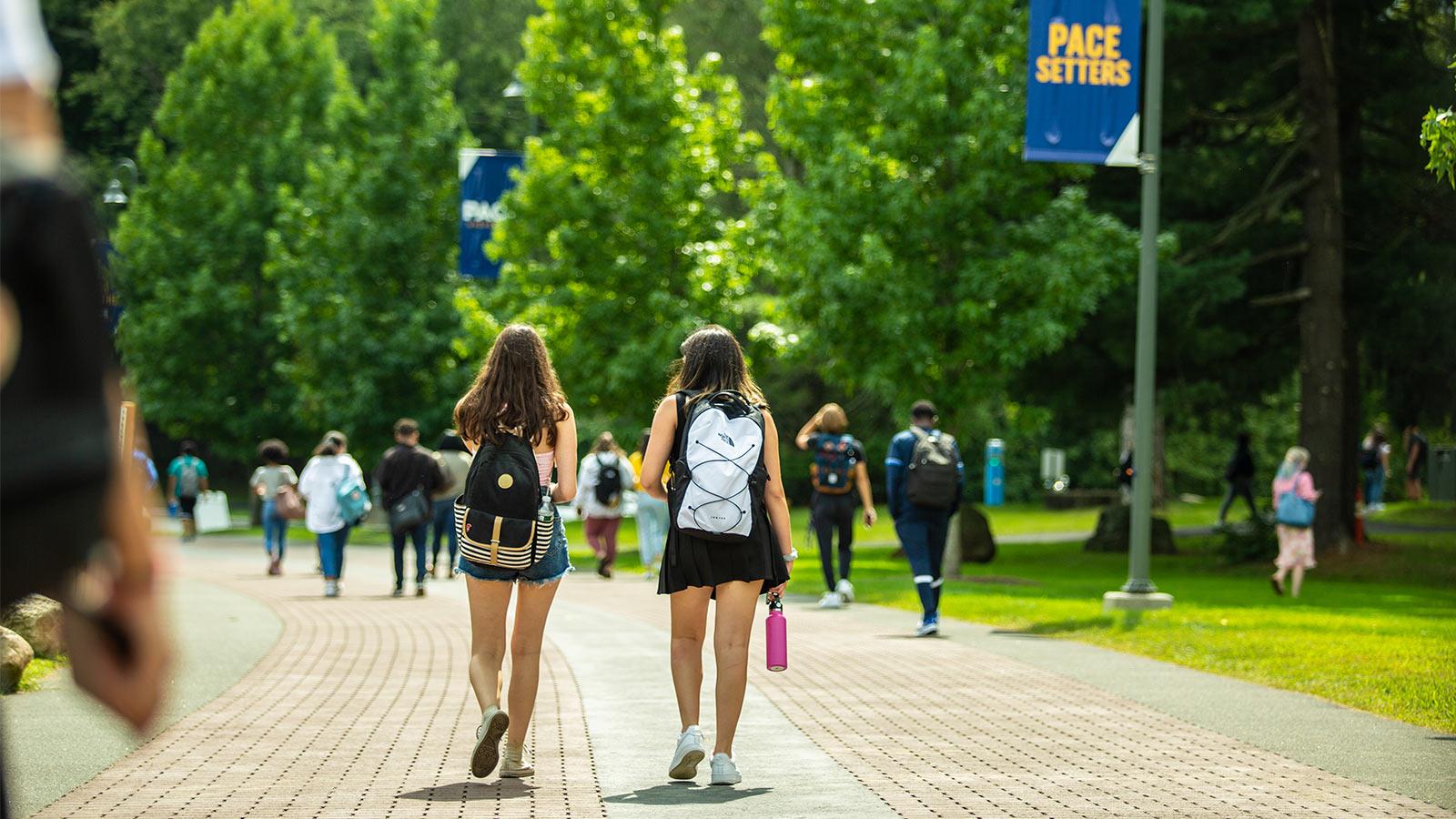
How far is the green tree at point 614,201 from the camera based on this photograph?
2966cm

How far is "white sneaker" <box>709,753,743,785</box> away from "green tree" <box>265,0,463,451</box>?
33510 millimetres

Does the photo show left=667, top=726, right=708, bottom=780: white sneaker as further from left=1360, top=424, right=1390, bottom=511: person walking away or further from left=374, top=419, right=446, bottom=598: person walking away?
left=1360, top=424, right=1390, bottom=511: person walking away

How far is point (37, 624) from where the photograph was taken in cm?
1145

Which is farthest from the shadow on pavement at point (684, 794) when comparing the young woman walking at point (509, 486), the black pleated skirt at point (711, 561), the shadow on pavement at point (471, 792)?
the black pleated skirt at point (711, 561)

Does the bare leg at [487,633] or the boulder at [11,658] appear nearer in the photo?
the bare leg at [487,633]

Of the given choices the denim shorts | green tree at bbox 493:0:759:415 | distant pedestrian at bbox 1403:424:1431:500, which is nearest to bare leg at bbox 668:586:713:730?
the denim shorts

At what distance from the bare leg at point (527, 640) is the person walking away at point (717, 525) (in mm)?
501

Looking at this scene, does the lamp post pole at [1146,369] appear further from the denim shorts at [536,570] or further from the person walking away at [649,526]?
the denim shorts at [536,570]

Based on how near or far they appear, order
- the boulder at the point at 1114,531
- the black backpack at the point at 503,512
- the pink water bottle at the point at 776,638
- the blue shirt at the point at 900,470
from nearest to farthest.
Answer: the black backpack at the point at 503,512
the pink water bottle at the point at 776,638
the blue shirt at the point at 900,470
the boulder at the point at 1114,531

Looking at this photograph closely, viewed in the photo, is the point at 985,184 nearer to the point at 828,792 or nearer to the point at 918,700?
the point at 918,700

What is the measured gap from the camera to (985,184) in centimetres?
2400

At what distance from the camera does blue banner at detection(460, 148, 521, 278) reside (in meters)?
29.7

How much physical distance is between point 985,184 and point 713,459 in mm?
16940

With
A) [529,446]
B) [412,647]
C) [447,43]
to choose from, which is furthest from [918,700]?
[447,43]
